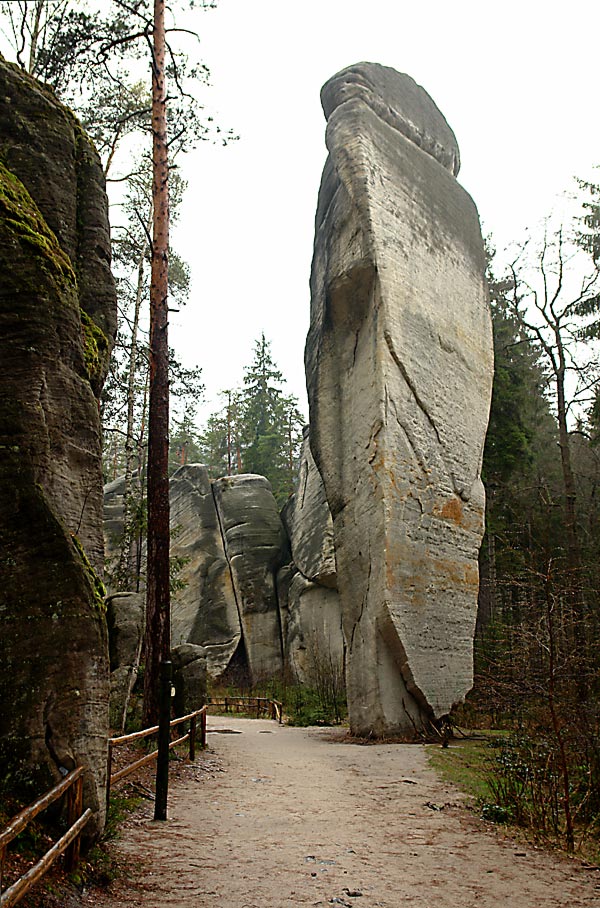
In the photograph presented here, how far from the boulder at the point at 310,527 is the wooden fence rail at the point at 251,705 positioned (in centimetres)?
432

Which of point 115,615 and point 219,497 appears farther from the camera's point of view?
point 219,497

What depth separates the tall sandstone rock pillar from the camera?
43.3 ft

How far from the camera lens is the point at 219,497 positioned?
29.9 m

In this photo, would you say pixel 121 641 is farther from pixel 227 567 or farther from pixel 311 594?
pixel 227 567

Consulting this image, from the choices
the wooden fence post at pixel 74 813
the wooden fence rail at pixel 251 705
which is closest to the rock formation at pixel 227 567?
the wooden fence rail at pixel 251 705

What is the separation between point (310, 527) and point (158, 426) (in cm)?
1502

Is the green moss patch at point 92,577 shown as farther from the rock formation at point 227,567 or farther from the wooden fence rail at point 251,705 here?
the rock formation at point 227,567

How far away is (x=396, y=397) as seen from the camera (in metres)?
14.0

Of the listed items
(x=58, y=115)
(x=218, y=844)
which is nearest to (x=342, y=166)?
(x=58, y=115)

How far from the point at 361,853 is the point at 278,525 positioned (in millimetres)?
23704

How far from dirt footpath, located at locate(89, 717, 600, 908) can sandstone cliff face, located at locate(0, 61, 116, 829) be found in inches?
36.5

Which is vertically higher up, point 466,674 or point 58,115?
point 58,115

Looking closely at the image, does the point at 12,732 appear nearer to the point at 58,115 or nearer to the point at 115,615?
the point at 115,615

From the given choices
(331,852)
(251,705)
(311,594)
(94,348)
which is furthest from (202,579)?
(94,348)
